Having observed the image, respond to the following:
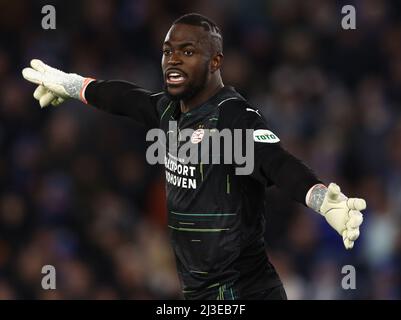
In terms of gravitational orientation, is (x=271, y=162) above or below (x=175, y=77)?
below

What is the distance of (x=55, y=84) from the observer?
5.35m

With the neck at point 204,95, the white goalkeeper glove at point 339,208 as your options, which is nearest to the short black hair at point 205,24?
the neck at point 204,95

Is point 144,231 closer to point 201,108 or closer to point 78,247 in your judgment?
point 78,247

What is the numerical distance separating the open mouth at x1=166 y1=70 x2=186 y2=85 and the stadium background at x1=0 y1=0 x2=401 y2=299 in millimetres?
3693

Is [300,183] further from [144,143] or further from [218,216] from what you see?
[144,143]

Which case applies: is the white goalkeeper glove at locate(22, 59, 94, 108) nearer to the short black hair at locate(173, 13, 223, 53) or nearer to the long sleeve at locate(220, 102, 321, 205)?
the short black hair at locate(173, 13, 223, 53)

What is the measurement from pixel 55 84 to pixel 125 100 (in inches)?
17.2

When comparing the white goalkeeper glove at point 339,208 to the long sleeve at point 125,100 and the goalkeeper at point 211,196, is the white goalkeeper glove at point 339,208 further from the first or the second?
the long sleeve at point 125,100

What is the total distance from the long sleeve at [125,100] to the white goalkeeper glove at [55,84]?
0.06 m

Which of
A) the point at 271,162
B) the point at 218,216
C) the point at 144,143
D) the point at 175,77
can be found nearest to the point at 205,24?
the point at 175,77

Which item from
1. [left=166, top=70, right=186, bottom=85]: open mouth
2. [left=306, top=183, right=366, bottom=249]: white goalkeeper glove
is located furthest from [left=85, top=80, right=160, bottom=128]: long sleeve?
[left=306, top=183, right=366, bottom=249]: white goalkeeper glove

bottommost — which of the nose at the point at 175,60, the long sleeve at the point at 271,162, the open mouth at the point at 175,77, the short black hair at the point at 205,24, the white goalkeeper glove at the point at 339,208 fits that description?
the white goalkeeper glove at the point at 339,208

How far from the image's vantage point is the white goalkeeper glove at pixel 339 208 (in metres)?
3.86

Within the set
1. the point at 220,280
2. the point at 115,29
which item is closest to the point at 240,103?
the point at 220,280
